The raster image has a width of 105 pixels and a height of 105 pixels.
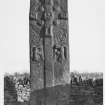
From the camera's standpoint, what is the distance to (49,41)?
6.43 meters

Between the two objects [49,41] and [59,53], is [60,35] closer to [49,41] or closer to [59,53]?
[49,41]

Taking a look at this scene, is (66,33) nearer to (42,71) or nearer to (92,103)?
(42,71)

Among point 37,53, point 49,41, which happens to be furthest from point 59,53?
point 37,53

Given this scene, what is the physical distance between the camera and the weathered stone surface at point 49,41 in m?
6.41

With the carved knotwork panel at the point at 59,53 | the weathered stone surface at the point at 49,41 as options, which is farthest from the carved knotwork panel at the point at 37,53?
the carved knotwork panel at the point at 59,53

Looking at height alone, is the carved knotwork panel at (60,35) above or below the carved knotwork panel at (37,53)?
above

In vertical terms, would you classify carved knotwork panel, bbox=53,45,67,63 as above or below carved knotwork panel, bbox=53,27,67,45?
below

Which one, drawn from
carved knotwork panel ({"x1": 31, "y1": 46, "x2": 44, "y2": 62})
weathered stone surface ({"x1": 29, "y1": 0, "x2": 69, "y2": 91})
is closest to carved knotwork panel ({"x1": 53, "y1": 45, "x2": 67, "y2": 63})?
weathered stone surface ({"x1": 29, "y1": 0, "x2": 69, "y2": 91})

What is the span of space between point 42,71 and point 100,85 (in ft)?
4.59

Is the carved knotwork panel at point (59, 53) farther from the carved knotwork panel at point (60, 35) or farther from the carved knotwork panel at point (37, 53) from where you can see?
the carved knotwork panel at point (37, 53)

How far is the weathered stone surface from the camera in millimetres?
6406

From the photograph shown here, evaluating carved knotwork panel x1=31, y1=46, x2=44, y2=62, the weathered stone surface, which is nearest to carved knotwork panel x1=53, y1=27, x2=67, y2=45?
the weathered stone surface

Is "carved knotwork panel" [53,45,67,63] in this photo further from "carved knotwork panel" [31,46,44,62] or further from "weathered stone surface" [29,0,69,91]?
"carved knotwork panel" [31,46,44,62]

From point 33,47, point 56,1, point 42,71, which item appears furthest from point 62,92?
point 56,1
